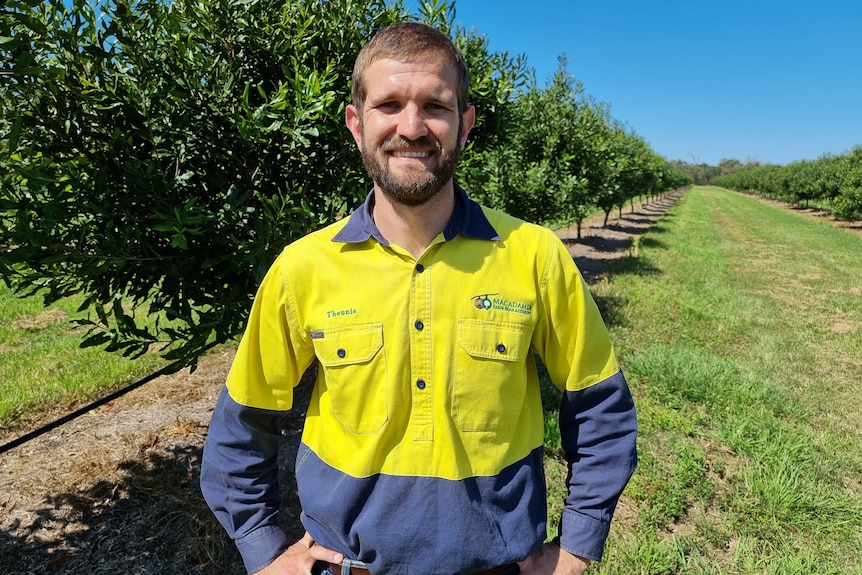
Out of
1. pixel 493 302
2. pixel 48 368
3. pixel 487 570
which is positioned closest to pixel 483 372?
pixel 493 302

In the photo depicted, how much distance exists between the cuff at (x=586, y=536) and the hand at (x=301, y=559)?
2.50ft

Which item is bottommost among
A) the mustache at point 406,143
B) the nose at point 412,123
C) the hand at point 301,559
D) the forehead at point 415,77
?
the hand at point 301,559

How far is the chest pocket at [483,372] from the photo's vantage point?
1558mm

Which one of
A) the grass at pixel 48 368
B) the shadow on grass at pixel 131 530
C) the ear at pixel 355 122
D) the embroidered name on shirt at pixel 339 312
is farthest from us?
the grass at pixel 48 368

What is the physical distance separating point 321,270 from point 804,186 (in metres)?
58.7

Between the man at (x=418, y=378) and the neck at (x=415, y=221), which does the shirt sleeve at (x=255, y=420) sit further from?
the neck at (x=415, y=221)

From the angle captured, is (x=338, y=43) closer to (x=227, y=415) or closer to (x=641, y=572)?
(x=227, y=415)

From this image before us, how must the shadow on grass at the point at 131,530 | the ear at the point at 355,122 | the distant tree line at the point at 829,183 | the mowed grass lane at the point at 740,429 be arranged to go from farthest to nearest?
the distant tree line at the point at 829,183, the mowed grass lane at the point at 740,429, the shadow on grass at the point at 131,530, the ear at the point at 355,122

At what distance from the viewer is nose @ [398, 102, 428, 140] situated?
58.6 inches

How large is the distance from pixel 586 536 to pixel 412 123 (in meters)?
1.44

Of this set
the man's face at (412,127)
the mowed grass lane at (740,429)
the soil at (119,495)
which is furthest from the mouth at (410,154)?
the mowed grass lane at (740,429)

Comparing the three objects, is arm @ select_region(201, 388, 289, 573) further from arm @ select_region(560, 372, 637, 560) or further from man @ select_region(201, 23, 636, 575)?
arm @ select_region(560, 372, 637, 560)

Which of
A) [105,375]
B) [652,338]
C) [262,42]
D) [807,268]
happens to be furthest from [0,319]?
[807,268]

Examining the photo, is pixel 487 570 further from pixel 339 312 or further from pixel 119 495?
pixel 119 495
